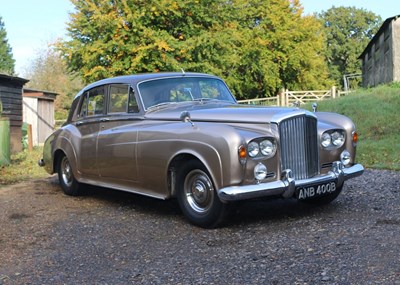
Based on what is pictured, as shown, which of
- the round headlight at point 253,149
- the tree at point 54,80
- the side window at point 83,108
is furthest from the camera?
the tree at point 54,80

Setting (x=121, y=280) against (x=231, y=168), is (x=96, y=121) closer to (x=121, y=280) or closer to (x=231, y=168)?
(x=231, y=168)

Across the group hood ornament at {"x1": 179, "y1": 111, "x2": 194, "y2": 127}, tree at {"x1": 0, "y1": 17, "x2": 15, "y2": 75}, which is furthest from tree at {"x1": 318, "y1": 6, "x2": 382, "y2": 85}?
hood ornament at {"x1": 179, "y1": 111, "x2": 194, "y2": 127}

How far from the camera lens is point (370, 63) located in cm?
3731

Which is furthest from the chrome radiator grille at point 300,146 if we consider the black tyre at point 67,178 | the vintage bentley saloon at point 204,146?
the black tyre at point 67,178

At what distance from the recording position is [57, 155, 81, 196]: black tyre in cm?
811

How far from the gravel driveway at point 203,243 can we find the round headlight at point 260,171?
578 mm

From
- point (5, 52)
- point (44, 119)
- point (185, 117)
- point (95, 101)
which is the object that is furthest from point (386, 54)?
point (5, 52)

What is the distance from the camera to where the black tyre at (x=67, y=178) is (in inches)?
319

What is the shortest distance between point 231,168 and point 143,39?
66.8 feet

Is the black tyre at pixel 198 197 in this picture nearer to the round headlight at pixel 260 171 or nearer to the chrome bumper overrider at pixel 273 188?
the chrome bumper overrider at pixel 273 188

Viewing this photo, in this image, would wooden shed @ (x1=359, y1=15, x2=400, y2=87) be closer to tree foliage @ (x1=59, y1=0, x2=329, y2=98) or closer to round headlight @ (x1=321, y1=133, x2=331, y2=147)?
tree foliage @ (x1=59, y1=0, x2=329, y2=98)

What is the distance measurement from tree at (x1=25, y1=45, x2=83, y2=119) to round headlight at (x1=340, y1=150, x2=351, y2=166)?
4213 cm

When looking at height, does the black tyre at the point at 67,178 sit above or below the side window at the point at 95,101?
below

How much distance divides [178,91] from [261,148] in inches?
76.0
